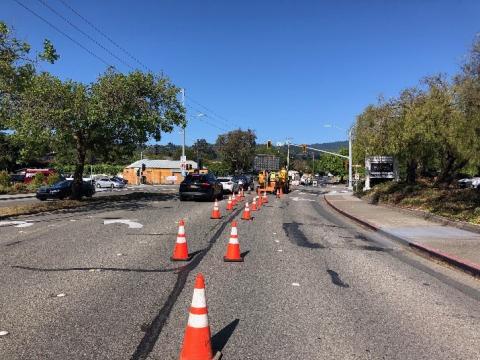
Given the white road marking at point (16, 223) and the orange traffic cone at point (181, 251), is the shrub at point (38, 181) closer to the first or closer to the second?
the white road marking at point (16, 223)

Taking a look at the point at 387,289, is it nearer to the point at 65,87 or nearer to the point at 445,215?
the point at 445,215

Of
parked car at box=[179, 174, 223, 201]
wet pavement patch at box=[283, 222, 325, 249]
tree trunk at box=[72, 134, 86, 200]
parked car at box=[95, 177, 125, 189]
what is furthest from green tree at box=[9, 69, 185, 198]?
parked car at box=[95, 177, 125, 189]

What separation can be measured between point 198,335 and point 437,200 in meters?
21.2

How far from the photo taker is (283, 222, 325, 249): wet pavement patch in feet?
40.6

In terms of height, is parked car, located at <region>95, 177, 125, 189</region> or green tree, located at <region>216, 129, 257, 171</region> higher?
green tree, located at <region>216, 129, 257, 171</region>

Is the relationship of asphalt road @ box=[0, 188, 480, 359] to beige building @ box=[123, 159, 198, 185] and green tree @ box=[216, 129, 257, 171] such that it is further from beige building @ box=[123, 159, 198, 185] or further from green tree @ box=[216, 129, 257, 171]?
green tree @ box=[216, 129, 257, 171]

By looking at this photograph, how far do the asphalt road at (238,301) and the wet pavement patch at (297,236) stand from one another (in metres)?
0.16

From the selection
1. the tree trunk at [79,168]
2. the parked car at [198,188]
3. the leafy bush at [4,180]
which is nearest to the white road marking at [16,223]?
the tree trunk at [79,168]

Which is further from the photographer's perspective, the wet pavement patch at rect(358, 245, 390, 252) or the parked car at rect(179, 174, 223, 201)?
the parked car at rect(179, 174, 223, 201)

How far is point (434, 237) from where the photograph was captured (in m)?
14.0

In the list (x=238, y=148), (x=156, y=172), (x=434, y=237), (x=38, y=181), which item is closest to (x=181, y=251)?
(x=434, y=237)

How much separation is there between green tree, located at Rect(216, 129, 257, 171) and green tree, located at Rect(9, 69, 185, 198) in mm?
72494

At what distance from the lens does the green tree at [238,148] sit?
100 m

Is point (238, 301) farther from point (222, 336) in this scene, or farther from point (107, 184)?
point (107, 184)
